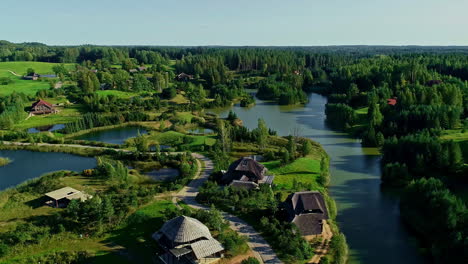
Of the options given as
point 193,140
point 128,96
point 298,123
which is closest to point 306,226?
point 193,140

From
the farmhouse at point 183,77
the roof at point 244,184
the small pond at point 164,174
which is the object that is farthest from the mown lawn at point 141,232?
the farmhouse at point 183,77

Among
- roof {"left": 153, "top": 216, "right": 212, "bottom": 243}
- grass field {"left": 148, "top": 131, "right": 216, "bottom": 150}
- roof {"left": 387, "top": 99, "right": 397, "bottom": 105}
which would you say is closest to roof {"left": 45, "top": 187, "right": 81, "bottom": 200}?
roof {"left": 153, "top": 216, "right": 212, "bottom": 243}

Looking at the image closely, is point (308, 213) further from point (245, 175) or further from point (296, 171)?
point (296, 171)

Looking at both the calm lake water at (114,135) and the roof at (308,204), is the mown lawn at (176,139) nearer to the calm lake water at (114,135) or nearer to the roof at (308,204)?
the calm lake water at (114,135)

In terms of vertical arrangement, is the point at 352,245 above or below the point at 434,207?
below

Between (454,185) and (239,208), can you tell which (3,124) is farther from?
(454,185)

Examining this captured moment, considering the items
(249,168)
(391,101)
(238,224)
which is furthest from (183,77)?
(238,224)
